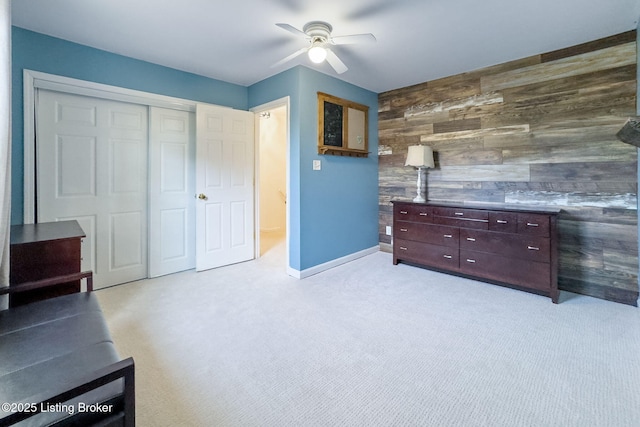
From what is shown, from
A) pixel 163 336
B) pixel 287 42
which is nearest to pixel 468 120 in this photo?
pixel 287 42

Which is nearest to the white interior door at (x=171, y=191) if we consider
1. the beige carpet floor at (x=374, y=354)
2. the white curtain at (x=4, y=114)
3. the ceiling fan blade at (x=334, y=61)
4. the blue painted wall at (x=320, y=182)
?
the beige carpet floor at (x=374, y=354)

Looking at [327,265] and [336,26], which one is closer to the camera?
[336,26]

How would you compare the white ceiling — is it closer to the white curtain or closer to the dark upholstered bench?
the white curtain

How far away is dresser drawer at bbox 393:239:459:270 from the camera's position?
11.1 feet

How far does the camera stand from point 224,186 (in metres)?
3.75

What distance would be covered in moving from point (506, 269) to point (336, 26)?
2665mm

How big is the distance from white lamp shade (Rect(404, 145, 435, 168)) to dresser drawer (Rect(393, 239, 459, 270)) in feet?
3.07

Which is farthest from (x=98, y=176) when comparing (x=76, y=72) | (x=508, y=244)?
(x=508, y=244)

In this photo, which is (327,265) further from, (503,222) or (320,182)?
(503,222)

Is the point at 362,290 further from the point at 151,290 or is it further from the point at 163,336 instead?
the point at 151,290

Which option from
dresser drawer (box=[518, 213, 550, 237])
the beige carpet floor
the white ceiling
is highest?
the white ceiling

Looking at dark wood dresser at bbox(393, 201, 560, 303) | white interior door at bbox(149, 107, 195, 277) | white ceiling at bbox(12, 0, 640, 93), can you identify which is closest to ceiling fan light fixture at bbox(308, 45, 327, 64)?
white ceiling at bbox(12, 0, 640, 93)

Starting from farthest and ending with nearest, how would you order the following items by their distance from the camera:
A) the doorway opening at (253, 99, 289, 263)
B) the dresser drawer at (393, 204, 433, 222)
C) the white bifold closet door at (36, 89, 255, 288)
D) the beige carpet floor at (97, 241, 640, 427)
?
the doorway opening at (253, 99, 289, 263), the dresser drawer at (393, 204, 433, 222), the white bifold closet door at (36, 89, 255, 288), the beige carpet floor at (97, 241, 640, 427)

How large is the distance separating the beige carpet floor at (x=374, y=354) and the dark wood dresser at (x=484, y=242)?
0.20 metres
